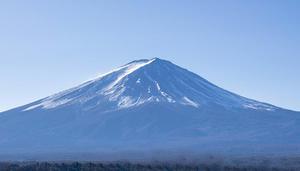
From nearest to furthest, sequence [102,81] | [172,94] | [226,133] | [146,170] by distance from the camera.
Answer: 1. [146,170]
2. [226,133]
3. [172,94]
4. [102,81]

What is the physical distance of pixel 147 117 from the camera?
145 m

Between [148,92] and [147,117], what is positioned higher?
[148,92]

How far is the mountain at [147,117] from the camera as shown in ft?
423

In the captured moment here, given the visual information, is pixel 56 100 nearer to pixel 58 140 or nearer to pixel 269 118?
pixel 58 140

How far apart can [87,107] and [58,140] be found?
19362 millimetres

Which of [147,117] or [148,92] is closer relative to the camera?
[147,117]

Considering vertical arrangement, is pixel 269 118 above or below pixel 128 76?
below

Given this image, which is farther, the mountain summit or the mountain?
the mountain summit

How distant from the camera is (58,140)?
5143 inches

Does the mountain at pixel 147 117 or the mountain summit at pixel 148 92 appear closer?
the mountain at pixel 147 117

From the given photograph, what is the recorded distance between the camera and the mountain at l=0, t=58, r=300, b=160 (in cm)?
12888

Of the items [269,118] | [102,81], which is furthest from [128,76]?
[269,118]

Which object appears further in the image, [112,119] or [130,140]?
[112,119]

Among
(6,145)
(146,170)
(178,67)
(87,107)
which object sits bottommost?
(146,170)
